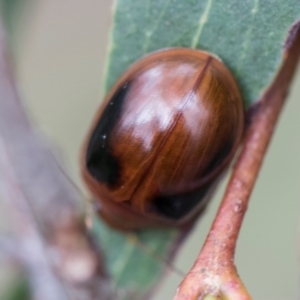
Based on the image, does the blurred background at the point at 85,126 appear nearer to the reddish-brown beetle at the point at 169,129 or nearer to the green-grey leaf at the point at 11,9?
the green-grey leaf at the point at 11,9


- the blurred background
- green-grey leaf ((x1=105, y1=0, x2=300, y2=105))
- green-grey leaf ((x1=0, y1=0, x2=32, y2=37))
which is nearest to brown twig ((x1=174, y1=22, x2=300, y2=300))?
green-grey leaf ((x1=105, y1=0, x2=300, y2=105))

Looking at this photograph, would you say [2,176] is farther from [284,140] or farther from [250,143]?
[284,140]

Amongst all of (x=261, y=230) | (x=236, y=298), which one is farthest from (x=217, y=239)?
(x=261, y=230)

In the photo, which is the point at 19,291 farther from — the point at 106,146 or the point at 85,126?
the point at 85,126

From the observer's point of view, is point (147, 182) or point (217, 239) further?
point (147, 182)

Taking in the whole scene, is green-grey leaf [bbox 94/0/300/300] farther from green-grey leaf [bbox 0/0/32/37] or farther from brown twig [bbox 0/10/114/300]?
green-grey leaf [bbox 0/0/32/37]
